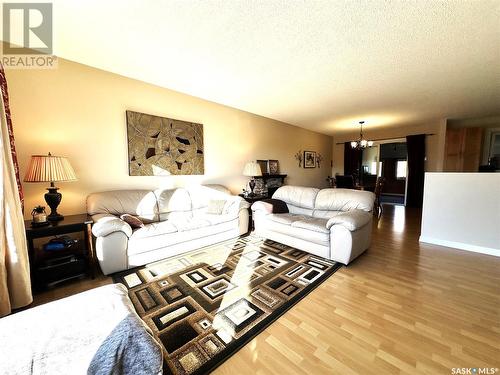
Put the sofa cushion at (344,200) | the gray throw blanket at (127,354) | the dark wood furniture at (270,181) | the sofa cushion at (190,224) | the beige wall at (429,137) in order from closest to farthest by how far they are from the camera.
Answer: the gray throw blanket at (127,354), the sofa cushion at (190,224), the sofa cushion at (344,200), the dark wood furniture at (270,181), the beige wall at (429,137)

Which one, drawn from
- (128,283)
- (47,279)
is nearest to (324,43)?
(128,283)

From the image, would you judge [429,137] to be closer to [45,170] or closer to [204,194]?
[204,194]

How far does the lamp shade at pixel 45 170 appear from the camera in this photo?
2002 millimetres

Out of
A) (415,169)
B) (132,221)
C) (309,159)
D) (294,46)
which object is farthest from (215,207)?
(415,169)

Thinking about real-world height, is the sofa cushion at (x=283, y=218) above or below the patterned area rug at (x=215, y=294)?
above

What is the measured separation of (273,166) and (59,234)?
14.0 feet

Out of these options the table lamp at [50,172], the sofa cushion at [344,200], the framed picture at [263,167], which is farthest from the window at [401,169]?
the table lamp at [50,172]

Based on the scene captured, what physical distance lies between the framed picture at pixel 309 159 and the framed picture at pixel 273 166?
144 cm

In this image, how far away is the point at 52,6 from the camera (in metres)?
1.65

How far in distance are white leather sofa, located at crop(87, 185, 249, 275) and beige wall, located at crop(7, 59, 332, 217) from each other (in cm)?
29

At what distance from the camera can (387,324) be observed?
1.53 m

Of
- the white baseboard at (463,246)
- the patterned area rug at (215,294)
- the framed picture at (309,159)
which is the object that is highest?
the framed picture at (309,159)

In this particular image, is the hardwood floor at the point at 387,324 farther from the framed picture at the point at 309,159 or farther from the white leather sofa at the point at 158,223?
the framed picture at the point at 309,159

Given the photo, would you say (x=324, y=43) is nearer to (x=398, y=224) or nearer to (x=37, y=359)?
(x=37, y=359)
